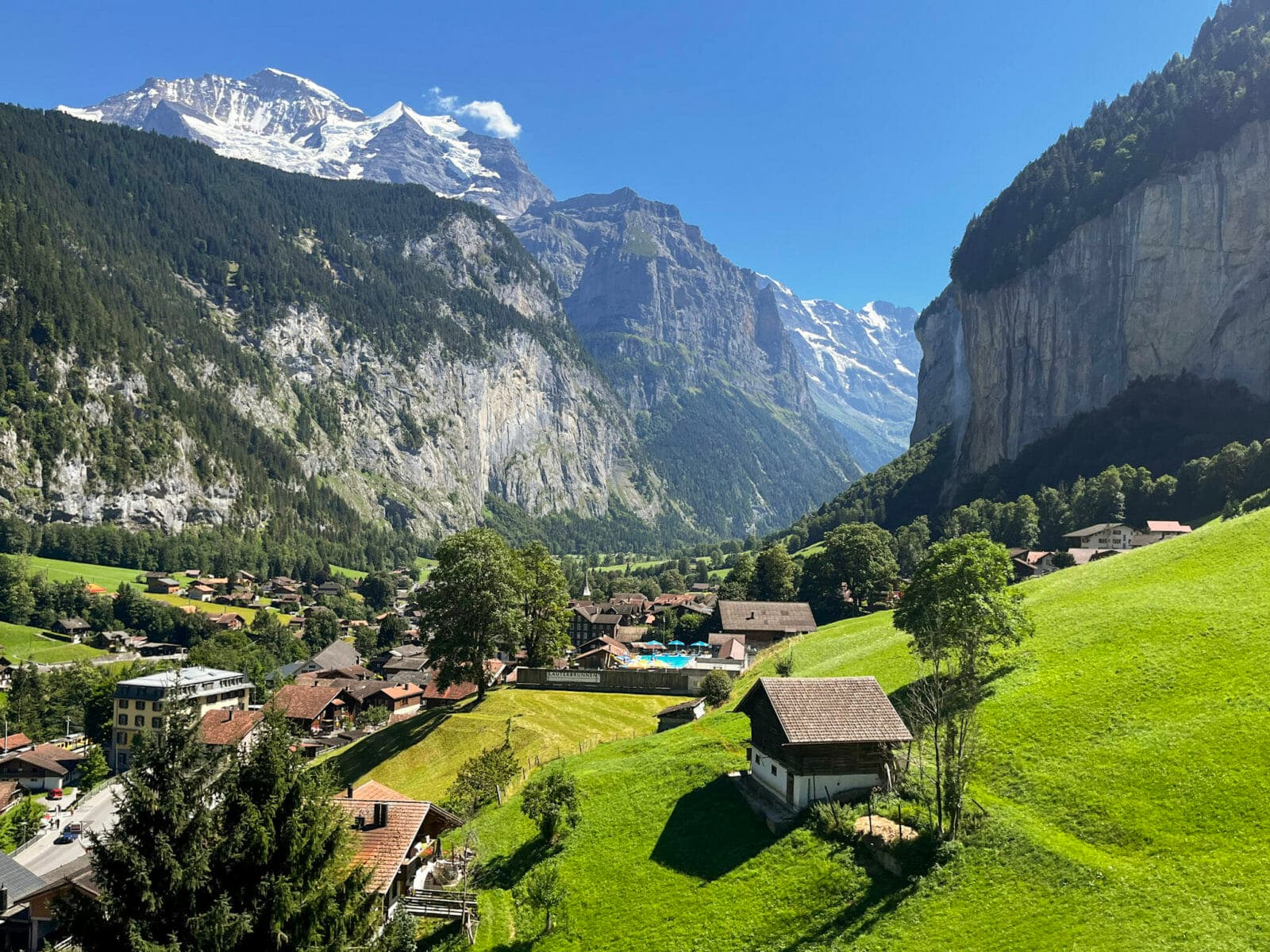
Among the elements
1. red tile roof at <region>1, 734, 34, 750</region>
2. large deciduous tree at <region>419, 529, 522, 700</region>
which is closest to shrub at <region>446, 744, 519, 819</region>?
large deciduous tree at <region>419, 529, 522, 700</region>

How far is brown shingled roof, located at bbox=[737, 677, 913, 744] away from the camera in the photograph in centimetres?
3147

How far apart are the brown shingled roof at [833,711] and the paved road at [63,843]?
40.6m

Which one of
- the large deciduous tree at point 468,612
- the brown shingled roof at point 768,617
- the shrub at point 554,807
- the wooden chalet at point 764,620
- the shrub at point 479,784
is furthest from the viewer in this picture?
the brown shingled roof at point 768,617

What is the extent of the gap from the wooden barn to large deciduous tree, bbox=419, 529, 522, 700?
31.1 meters

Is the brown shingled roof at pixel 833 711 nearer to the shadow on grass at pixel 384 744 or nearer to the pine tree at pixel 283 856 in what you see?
the pine tree at pixel 283 856

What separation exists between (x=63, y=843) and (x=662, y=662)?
52.5 meters

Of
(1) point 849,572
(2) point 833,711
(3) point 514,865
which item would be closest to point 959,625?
(2) point 833,711

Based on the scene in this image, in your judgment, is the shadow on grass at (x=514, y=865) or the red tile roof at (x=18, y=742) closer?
the shadow on grass at (x=514, y=865)

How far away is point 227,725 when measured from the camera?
252 ft

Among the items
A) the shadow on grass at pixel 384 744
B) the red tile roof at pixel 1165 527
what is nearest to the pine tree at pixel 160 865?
the shadow on grass at pixel 384 744

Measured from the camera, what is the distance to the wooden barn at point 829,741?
104 ft

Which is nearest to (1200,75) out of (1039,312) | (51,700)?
(1039,312)

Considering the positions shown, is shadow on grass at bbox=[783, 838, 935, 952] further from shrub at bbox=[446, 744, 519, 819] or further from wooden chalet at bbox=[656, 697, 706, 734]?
wooden chalet at bbox=[656, 697, 706, 734]

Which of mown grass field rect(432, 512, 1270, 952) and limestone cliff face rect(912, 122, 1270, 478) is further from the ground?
limestone cliff face rect(912, 122, 1270, 478)
